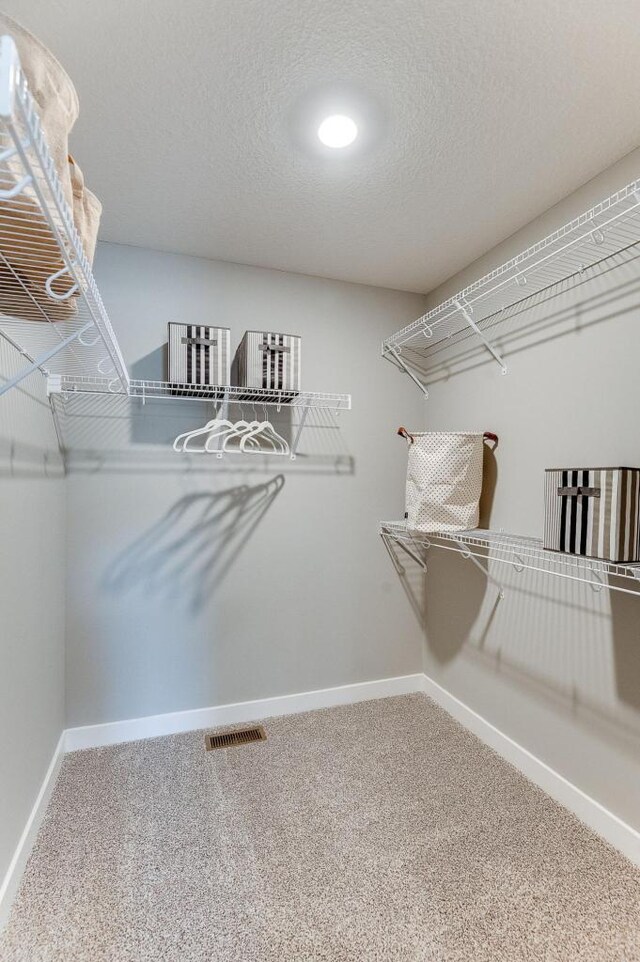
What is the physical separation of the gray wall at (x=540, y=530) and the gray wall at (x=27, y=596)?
1.89 meters

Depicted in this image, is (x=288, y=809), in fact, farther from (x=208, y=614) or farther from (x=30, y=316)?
(x=30, y=316)

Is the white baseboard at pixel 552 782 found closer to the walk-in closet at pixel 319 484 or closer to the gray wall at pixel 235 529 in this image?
the walk-in closet at pixel 319 484

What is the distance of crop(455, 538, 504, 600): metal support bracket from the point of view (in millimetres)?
2186

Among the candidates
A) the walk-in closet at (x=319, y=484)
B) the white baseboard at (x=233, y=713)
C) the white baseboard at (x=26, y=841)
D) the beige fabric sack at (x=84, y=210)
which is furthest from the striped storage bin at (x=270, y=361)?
the white baseboard at (x=26, y=841)

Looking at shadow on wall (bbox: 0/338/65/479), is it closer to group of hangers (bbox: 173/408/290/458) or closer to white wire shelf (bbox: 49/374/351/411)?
white wire shelf (bbox: 49/374/351/411)

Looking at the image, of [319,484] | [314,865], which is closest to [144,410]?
[319,484]

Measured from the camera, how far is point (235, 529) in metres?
2.42

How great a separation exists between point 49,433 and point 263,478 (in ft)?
3.22

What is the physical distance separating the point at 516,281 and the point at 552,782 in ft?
6.67

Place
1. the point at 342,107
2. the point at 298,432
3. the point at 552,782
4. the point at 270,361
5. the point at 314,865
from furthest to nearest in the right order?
1. the point at 298,432
2. the point at 270,361
3. the point at 552,782
4. the point at 314,865
5. the point at 342,107

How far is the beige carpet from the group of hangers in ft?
4.54

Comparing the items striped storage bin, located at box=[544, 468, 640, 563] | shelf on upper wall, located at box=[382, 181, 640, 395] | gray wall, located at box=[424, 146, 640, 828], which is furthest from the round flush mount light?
striped storage bin, located at box=[544, 468, 640, 563]

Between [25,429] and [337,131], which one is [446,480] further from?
[25,429]

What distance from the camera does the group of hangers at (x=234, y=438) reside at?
7.23 ft
